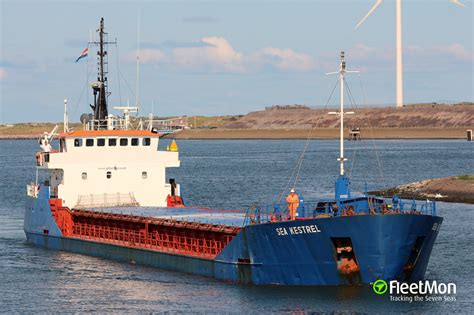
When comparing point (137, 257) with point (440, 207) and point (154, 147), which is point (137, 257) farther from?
point (440, 207)

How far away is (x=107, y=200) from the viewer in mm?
49312

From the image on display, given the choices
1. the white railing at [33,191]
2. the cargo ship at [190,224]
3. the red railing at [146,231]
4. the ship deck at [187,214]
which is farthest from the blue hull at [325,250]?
the white railing at [33,191]

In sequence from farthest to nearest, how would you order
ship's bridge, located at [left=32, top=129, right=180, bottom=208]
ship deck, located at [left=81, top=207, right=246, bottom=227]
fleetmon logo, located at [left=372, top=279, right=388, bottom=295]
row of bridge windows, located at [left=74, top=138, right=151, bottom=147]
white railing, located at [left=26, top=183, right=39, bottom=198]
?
white railing, located at [left=26, top=183, right=39, bottom=198] → row of bridge windows, located at [left=74, top=138, right=151, bottom=147] → ship's bridge, located at [left=32, top=129, right=180, bottom=208] → ship deck, located at [left=81, top=207, right=246, bottom=227] → fleetmon logo, located at [left=372, top=279, right=388, bottom=295]

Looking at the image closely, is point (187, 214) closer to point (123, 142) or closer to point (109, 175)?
point (109, 175)

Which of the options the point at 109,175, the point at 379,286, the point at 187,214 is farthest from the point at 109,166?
the point at 379,286

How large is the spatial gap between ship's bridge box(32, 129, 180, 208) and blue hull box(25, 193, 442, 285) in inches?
452

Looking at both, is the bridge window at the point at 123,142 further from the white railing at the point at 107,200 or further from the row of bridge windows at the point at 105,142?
the white railing at the point at 107,200

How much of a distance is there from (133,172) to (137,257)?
21.2 feet

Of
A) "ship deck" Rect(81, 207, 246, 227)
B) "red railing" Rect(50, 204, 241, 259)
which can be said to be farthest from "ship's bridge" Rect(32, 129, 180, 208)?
"ship deck" Rect(81, 207, 246, 227)

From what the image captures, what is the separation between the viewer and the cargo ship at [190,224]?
34.5 m

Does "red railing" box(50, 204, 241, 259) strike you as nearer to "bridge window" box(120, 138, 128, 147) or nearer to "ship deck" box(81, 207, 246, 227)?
"ship deck" box(81, 207, 246, 227)

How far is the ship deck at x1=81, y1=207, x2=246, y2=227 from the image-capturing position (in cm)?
4166

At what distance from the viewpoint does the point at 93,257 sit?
46531 mm

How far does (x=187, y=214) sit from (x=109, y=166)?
6.36 meters
